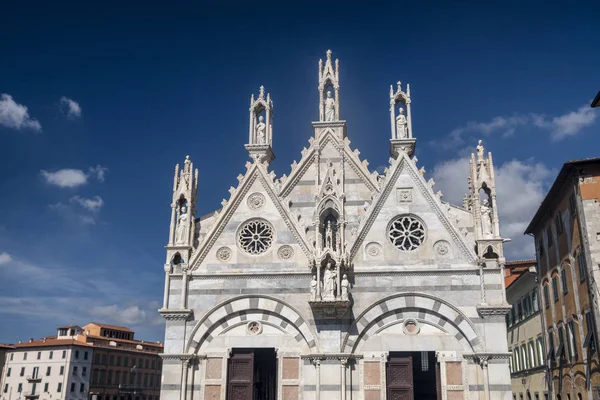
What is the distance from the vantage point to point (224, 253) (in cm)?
2314

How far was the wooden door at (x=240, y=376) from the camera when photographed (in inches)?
846

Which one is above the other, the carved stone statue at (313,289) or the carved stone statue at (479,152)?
the carved stone statue at (479,152)

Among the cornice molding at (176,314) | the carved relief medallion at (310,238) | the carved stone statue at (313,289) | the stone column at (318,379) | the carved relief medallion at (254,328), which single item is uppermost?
the carved relief medallion at (310,238)

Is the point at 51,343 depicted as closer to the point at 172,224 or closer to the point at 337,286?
the point at 172,224

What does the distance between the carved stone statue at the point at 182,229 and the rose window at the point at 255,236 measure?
2.12m

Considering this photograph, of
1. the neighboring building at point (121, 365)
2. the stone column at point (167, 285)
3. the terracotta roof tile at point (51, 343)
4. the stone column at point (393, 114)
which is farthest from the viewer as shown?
the neighboring building at point (121, 365)

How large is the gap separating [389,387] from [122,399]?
66233mm

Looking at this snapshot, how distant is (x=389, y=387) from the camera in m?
20.9

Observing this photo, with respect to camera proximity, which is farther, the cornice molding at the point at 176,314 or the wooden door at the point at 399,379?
the cornice molding at the point at 176,314

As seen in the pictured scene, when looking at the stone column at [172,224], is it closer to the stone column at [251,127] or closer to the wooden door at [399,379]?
the stone column at [251,127]

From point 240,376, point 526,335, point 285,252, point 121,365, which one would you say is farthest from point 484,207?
point 121,365

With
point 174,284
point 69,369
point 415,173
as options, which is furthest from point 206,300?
point 69,369

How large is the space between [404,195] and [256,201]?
19.2 ft

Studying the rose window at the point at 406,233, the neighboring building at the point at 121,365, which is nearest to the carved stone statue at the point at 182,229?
the rose window at the point at 406,233
